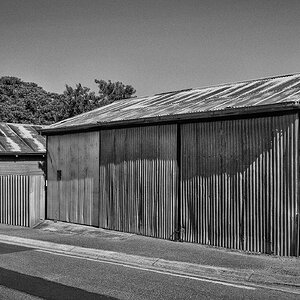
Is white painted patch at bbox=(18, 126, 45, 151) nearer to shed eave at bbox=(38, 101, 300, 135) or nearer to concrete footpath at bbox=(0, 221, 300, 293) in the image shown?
shed eave at bbox=(38, 101, 300, 135)

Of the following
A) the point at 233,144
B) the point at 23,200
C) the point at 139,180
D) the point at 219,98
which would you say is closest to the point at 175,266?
the point at 233,144

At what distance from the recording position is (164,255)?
11062 millimetres

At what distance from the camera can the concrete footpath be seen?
9133 millimetres

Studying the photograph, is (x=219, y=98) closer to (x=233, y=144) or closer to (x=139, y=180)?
(x=233, y=144)

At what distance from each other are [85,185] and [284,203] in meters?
7.98

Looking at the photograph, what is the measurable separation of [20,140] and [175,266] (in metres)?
18.6

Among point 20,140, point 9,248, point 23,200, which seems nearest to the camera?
point 9,248

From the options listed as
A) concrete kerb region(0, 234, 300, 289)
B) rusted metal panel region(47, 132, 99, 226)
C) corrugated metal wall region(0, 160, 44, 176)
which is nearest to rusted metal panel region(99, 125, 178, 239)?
rusted metal panel region(47, 132, 99, 226)

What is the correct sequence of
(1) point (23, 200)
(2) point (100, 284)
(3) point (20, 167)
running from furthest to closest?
(3) point (20, 167) < (1) point (23, 200) < (2) point (100, 284)

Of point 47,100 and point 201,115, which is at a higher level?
point 47,100

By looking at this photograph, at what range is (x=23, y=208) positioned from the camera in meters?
17.2

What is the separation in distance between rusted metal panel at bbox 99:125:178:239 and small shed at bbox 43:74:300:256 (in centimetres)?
3

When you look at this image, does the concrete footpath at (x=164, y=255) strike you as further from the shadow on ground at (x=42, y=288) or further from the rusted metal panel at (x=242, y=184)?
the shadow on ground at (x=42, y=288)

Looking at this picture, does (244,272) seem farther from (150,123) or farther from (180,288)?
(150,123)
